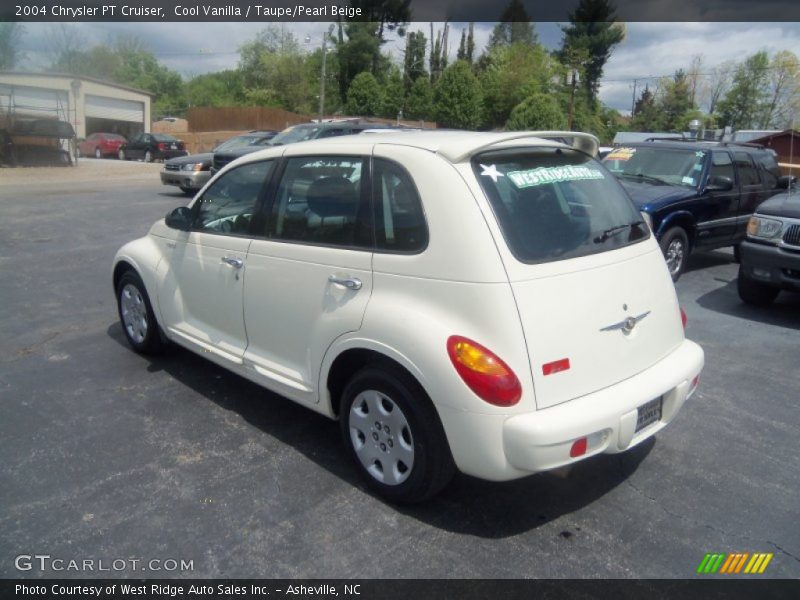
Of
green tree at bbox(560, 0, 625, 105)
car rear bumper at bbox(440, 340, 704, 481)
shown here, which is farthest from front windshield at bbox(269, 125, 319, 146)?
green tree at bbox(560, 0, 625, 105)

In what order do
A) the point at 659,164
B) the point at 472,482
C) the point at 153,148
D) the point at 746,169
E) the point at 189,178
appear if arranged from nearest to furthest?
the point at 472,482 < the point at 659,164 < the point at 746,169 < the point at 189,178 < the point at 153,148

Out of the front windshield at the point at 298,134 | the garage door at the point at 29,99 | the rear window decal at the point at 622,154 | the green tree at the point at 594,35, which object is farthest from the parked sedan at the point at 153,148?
the green tree at the point at 594,35

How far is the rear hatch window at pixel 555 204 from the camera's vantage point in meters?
3.03

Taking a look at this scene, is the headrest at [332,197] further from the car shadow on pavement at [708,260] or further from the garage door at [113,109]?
the garage door at [113,109]

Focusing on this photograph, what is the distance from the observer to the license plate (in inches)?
121

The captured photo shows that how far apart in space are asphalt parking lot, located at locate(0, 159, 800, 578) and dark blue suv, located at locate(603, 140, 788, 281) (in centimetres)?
269

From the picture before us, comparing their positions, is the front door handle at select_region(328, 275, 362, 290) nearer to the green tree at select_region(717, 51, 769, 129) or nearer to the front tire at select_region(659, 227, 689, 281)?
the front tire at select_region(659, 227, 689, 281)

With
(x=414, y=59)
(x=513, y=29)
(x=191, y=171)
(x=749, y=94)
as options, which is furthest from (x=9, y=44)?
(x=749, y=94)

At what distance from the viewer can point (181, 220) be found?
4.52 m

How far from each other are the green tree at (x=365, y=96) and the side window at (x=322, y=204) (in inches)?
1641

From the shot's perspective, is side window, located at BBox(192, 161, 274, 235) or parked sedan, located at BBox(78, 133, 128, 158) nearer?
side window, located at BBox(192, 161, 274, 235)

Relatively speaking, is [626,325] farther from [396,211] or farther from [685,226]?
[685,226]

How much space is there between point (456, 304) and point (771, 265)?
5.06m
